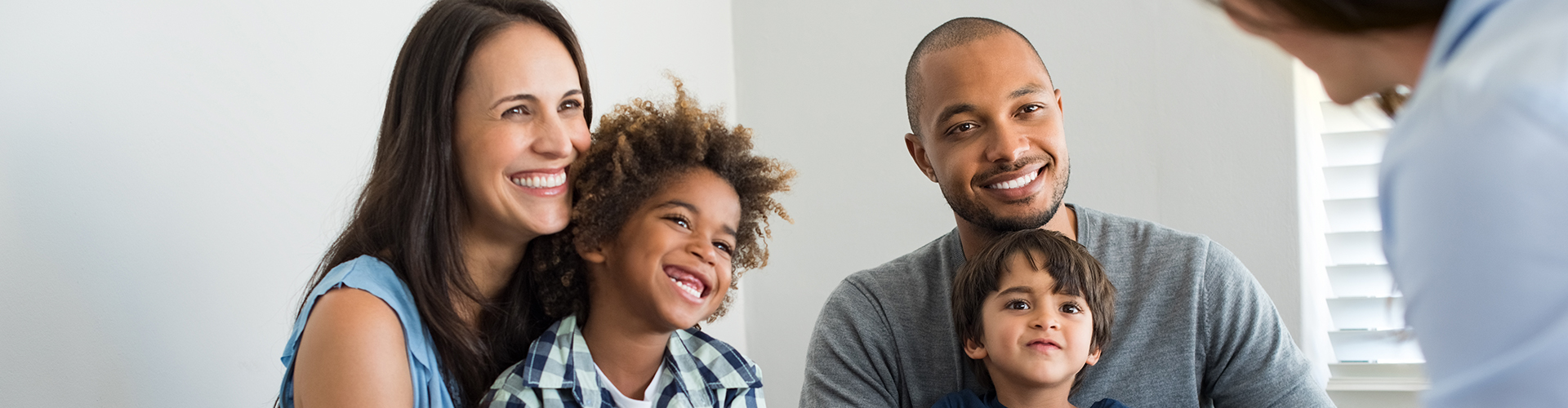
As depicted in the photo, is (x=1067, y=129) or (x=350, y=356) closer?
(x=350, y=356)

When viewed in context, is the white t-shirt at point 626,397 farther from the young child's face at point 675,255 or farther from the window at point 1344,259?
the window at point 1344,259

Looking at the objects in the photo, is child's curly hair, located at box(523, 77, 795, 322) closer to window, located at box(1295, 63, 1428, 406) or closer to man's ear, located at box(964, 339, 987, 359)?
man's ear, located at box(964, 339, 987, 359)

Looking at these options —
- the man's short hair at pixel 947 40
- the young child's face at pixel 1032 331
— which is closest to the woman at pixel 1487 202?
Answer: the young child's face at pixel 1032 331

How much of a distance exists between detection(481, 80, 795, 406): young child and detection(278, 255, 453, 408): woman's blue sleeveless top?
0.32ft

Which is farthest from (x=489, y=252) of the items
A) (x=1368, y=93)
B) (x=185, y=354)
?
(x=1368, y=93)

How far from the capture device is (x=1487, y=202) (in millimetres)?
549

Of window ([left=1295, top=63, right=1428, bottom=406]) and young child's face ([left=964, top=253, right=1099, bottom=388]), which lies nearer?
young child's face ([left=964, top=253, right=1099, bottom=388])

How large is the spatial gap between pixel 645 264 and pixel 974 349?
582mm

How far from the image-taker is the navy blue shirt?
65.6 inches

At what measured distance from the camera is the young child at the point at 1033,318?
166cm

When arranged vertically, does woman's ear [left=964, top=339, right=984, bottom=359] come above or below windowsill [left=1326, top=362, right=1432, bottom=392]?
above

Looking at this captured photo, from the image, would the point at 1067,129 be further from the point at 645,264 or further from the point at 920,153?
the point at 645,264

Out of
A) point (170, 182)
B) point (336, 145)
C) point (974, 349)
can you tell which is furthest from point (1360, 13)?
point (336, 145)

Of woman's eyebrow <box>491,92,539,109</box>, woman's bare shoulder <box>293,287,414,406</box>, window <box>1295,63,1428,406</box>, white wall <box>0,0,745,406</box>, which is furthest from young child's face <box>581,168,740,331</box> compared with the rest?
window <box>1295,63,1428,406</box>
